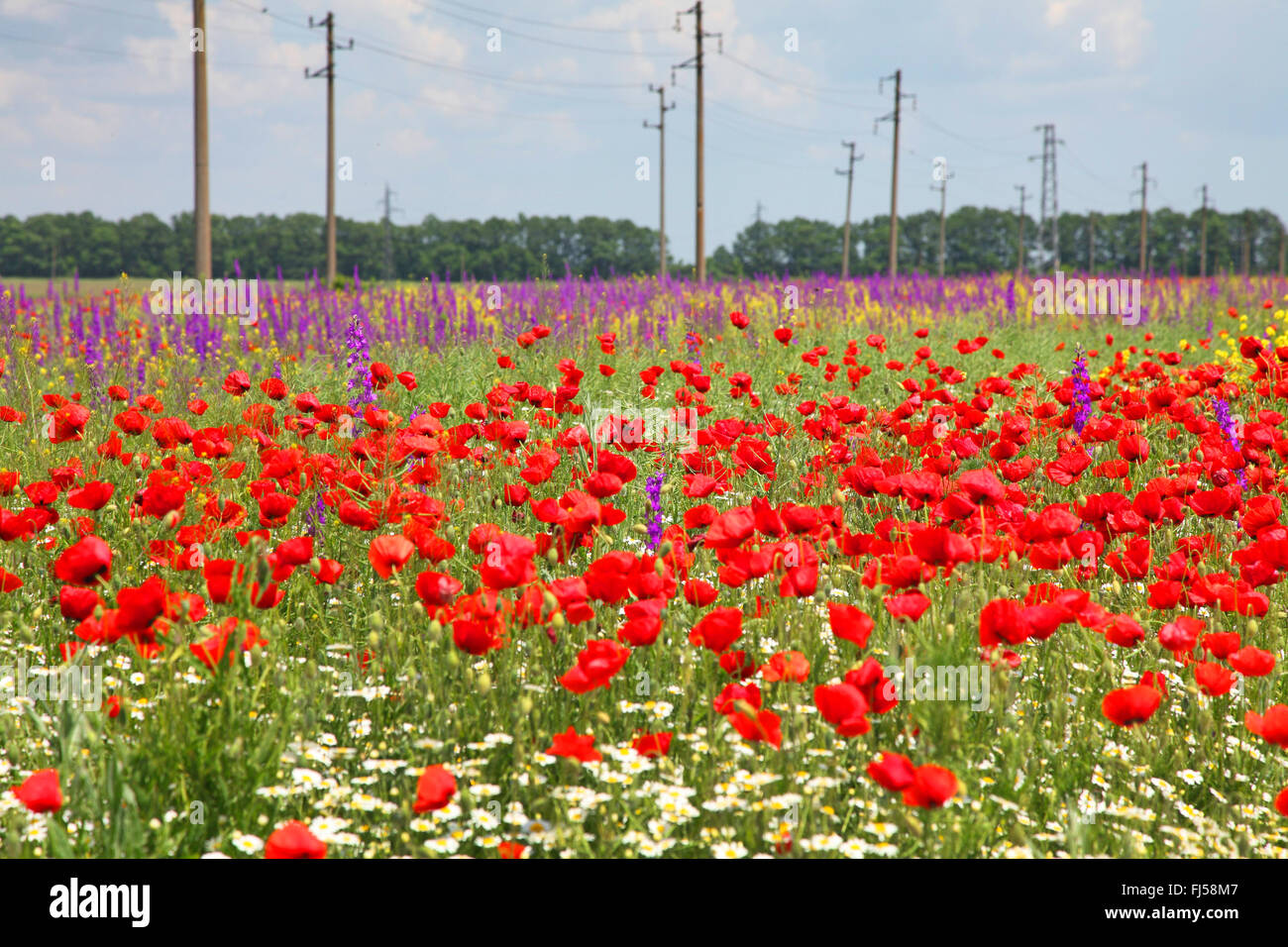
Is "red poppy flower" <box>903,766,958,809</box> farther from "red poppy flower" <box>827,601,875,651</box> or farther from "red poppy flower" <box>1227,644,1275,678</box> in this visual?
"red poppy flower" <box>1227,644,1275,678</box>

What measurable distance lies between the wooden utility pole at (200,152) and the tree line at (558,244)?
561 centimetres

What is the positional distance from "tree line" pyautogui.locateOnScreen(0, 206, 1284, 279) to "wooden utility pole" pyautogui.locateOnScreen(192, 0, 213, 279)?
561cm

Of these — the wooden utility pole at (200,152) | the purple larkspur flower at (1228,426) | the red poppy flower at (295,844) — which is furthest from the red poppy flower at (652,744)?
the wooden utility pole at (200,152)

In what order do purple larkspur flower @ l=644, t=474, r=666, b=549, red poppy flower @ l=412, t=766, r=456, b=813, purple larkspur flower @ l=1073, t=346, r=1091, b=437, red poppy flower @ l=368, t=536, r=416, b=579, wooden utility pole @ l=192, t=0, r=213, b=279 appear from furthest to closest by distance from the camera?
wooden utility pole @ l=192, t=0, r=213, b=279, purple larkspur flower @ l=1073, t=346, r=1091, b=437, purple larkspur flower @ l=644, t=474, r=666, b=549, red poppy flower @ l=368, t=536, r=416, b=579, red poppy flower @ l=412, t=766, r=456, b=813

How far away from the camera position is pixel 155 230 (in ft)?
158

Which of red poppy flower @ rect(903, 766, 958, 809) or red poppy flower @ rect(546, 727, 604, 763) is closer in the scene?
red poppy flower @ rect(903, 766, 958, 809)

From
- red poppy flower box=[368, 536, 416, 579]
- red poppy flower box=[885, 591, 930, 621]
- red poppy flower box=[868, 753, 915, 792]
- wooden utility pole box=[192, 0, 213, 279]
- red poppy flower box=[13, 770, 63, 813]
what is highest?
wooden utility pole box=[192, 0, 213, 279]

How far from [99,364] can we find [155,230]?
46957 mm

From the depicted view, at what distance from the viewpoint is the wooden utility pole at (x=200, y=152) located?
37.1ft

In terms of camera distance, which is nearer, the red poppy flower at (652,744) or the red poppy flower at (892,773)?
the red poppy flower at (892,773)

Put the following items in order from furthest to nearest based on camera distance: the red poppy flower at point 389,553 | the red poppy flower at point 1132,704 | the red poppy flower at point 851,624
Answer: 1. the red poppy flower at point 389,553
2. the red poppy flower at point 851,624
3. the red poppy flower at point 1132,704

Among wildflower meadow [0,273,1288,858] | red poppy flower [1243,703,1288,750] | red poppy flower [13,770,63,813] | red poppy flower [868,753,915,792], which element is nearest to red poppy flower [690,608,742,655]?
wildflower meadow [0,273,1288,858]

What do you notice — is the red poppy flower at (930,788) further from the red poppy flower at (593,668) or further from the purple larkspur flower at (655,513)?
the purple larkspur flower at (655,513)

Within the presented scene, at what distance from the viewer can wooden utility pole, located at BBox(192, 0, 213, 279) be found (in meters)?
11.3
